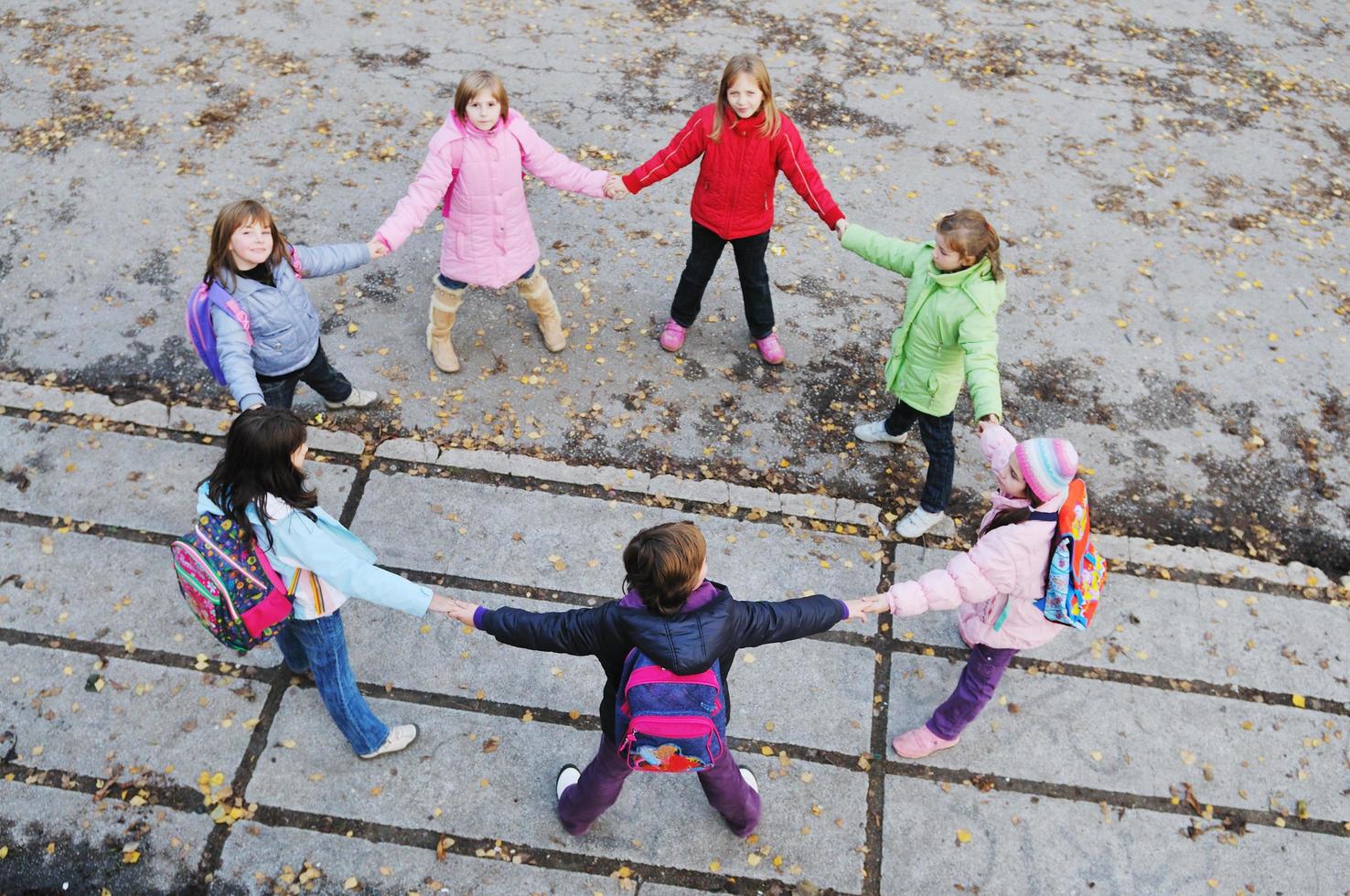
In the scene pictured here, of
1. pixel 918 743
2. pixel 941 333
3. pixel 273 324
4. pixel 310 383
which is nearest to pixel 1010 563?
pixel 918 743

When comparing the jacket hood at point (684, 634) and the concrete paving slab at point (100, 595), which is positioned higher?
the jacket hood at point (684, 634)

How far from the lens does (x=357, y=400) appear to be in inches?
227

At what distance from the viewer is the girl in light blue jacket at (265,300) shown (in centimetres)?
430

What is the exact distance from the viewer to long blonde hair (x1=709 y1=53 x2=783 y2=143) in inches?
197

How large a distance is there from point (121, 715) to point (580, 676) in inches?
Result: 80.8

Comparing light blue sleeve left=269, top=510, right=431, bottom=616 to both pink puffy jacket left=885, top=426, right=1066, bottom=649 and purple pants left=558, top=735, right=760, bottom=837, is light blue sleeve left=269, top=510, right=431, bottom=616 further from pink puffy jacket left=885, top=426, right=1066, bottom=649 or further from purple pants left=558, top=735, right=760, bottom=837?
pink puffy jacket left=885, top=426, right=1066, bottom=649

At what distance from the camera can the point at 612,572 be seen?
514 centimetres

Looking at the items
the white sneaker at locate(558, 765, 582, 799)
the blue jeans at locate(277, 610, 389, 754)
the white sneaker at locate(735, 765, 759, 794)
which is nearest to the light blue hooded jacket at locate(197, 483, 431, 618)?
the blue jeans at locate(277, 610, 389, 754)

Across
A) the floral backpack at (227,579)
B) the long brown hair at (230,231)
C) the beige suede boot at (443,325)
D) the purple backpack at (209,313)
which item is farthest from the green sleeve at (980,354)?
the purple backpack at (209,313)

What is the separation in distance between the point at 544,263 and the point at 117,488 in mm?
2979

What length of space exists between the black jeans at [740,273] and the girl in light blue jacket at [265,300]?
1814 mm

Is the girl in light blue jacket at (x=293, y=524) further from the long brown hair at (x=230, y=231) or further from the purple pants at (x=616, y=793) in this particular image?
the long brown hair at (x=230, y=231)

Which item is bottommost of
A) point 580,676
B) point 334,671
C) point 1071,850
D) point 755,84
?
point 1071,850

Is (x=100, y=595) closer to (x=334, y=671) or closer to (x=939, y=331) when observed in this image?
(x=334, y=671)
